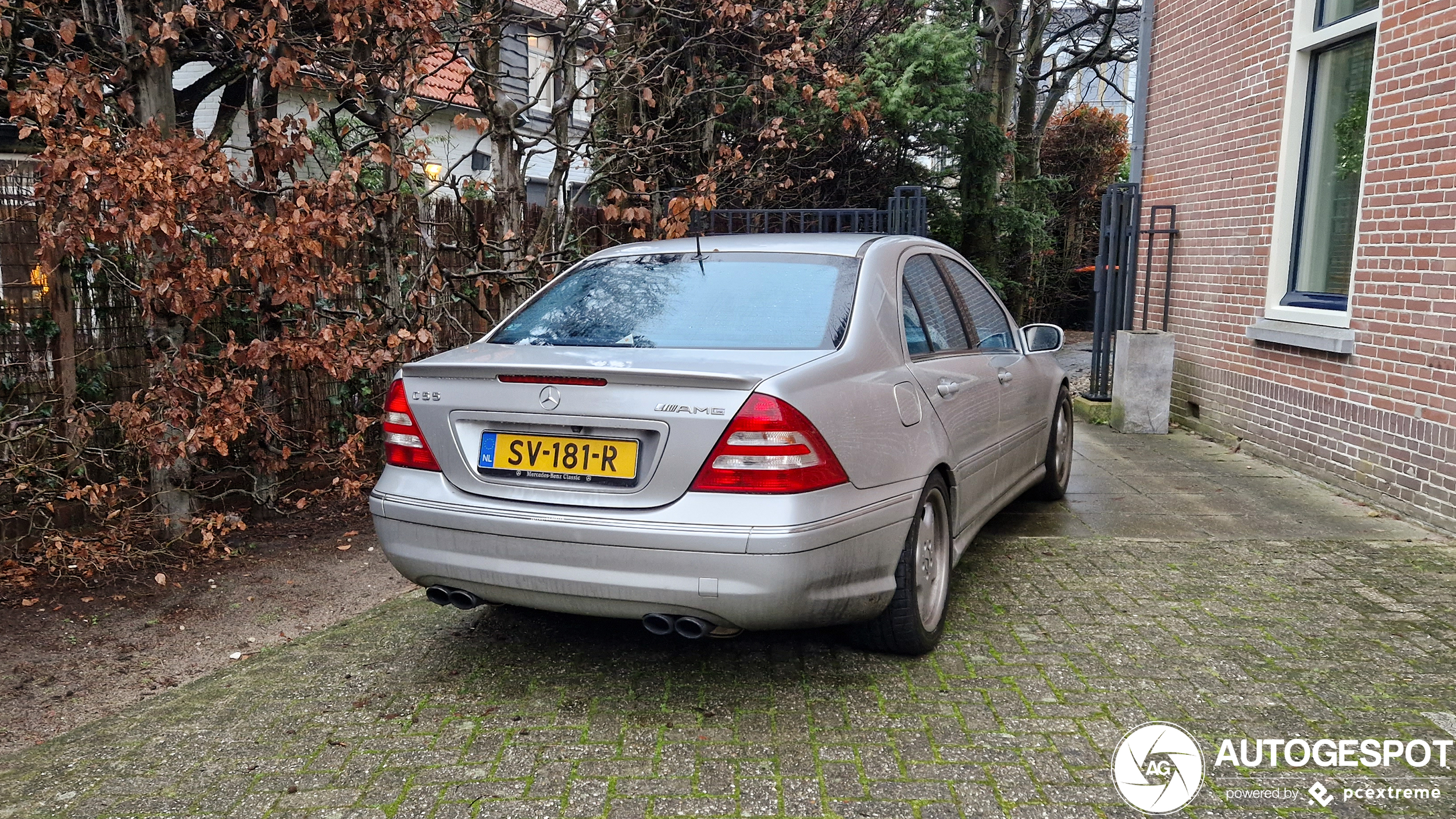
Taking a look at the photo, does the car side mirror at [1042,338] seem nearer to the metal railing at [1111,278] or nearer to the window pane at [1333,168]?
the window pane at [1333,168]

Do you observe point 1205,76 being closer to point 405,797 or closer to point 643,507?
point 643,507

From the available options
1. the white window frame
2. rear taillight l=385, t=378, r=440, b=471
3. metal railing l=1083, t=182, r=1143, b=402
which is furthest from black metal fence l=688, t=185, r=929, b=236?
rear taillight l=385, t=378, r=440, b=471

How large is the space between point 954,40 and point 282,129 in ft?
Result: 27.1

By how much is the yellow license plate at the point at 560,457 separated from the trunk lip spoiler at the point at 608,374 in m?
0.20

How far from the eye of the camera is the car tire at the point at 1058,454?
20.2 feet

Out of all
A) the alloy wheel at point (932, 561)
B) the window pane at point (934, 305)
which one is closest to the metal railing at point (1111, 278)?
the window pane at point (934, 305)

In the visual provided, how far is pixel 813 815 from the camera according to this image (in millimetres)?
2783

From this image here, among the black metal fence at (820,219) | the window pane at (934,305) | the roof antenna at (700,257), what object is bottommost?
the window pane at (934,305)

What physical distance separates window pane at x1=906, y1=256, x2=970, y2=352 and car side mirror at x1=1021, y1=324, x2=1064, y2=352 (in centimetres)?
100

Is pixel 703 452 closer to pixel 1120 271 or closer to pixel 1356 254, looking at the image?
pixel 1356 254

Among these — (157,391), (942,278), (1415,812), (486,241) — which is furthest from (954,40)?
(1415,812)

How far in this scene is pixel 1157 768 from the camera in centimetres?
302

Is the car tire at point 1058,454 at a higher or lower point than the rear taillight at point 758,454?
lower

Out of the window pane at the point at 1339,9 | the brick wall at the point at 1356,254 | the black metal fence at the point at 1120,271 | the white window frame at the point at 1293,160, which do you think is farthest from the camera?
the black metal fence at the point at 1120,271
